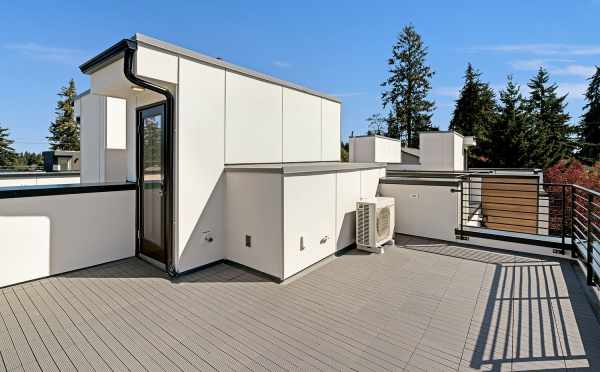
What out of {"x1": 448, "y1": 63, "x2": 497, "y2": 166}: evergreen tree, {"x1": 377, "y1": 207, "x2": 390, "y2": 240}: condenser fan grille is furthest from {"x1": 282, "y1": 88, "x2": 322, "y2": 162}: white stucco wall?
{"x1": 448, "y1": 63, "x2": 497, "y2": 166}: evergreen tree

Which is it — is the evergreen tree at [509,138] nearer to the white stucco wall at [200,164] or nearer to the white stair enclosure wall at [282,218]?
the white stair enclosure wall at [282,218]

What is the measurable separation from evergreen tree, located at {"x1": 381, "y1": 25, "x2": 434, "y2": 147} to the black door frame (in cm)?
2160

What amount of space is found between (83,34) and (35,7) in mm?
1353

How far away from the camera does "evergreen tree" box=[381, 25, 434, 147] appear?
22.8 m

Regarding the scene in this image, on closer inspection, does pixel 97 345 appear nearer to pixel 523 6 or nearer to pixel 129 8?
pixel 129 8

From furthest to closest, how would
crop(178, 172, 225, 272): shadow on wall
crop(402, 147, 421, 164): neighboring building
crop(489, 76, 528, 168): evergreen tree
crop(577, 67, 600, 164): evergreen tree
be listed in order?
crop(577, 67, 600, 164): evergreen tree, crop(489, 76, 528, 168): evergreen tree, crop(402, 147, 421, 164): neighboring building, crop(178, 172, 225, 272): shadow on wall

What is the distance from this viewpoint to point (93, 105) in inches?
247

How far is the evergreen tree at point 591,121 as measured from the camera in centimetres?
2319

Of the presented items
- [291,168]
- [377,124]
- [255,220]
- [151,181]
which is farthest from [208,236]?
[377,124]

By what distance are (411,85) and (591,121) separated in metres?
16.1

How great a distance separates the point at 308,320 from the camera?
2695mm

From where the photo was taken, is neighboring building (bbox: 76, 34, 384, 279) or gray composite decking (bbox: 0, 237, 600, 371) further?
neighboring building (bbox: 76, 34, 384, 279)

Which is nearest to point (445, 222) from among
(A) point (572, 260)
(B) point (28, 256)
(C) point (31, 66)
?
(A) point (572, 260)

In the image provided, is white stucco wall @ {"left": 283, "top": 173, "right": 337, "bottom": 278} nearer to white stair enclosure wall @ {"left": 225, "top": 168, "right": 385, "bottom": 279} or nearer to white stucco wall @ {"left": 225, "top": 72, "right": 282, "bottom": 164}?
white stair enclosure wall @ {"left": 225, "top": 168, "right": 385, "bottom": 279}
